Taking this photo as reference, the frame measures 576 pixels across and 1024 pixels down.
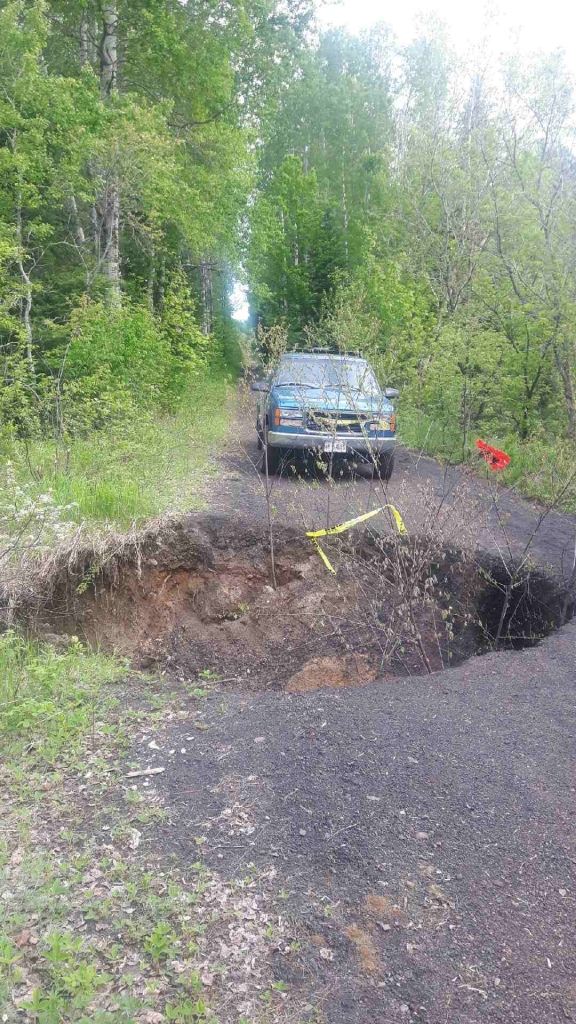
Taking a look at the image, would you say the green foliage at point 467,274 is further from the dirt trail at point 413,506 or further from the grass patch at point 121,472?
the grass patch at point 121,472

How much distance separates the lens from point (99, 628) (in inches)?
238

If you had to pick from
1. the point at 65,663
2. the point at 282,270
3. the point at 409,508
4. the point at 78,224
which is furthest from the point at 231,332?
the point at 65,663

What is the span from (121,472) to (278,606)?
2431mm

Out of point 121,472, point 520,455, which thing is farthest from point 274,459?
point 520,455

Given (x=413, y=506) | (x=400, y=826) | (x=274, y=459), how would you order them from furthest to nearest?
(x=274, y=459) < (x=413, y=506) < (x=400, y=826)

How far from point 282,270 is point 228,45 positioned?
32.3 ft

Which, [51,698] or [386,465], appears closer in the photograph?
[51,698]

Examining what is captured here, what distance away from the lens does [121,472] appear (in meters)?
7.26

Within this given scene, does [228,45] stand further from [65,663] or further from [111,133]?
[65,663]

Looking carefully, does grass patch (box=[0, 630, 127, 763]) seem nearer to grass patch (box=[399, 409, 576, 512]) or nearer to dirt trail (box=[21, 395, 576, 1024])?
dirt trail (box=[21, 395, 576, 1024])

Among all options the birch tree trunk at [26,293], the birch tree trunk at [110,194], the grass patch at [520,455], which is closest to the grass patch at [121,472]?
the birch tree trunk at [26,293]

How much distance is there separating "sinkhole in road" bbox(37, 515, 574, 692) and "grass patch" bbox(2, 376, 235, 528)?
392 mm

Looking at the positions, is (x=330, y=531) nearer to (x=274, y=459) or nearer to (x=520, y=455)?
(x=274, y=459)

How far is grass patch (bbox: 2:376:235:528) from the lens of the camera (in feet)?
20.6
